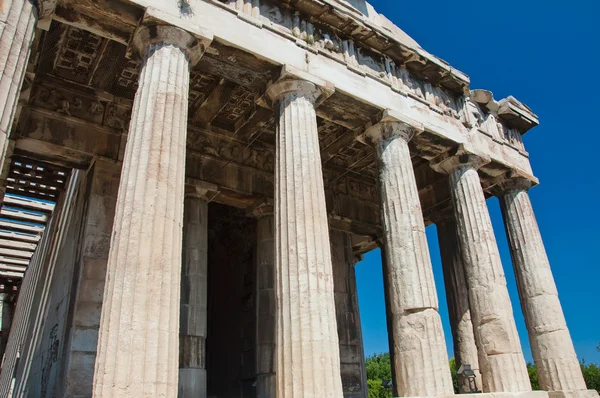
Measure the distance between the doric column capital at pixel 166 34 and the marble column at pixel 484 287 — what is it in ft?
27.9

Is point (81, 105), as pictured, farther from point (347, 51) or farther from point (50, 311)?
point (347, 51)

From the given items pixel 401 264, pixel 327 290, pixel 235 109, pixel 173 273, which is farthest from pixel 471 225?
pixel 173 273

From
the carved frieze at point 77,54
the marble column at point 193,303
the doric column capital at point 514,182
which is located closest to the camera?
the carved frieze at point 77,54

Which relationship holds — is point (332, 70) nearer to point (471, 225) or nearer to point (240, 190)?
point (240, 190)

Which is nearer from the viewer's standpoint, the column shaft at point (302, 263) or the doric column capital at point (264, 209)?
the column shaft at point (302, 263)

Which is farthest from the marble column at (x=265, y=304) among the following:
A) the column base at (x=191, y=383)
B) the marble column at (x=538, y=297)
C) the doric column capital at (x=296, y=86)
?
the marble column at (x=538, y=297)

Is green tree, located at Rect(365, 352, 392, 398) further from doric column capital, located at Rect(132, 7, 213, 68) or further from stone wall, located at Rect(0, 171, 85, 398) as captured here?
doric column capital, located at Rect(132, 7, 213, 68)

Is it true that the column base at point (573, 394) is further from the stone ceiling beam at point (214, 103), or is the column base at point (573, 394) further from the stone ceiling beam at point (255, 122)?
the stone ceiling beam at point (214, 103)

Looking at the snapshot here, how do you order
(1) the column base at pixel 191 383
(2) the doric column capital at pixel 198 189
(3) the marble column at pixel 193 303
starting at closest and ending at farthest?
(1) the column base at pixel 191 383 < (3) the marble column at pixel 193 303 < (2) the doric column capital at pixel 198 189

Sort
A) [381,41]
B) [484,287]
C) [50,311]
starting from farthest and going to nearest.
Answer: [381,41] → [50,311] → [484,287]

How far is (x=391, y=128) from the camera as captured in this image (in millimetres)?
13383

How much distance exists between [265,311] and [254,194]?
3.66 metres

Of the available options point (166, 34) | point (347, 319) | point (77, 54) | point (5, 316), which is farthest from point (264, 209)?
point (5, 316)

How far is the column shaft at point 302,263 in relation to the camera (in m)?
8.88
